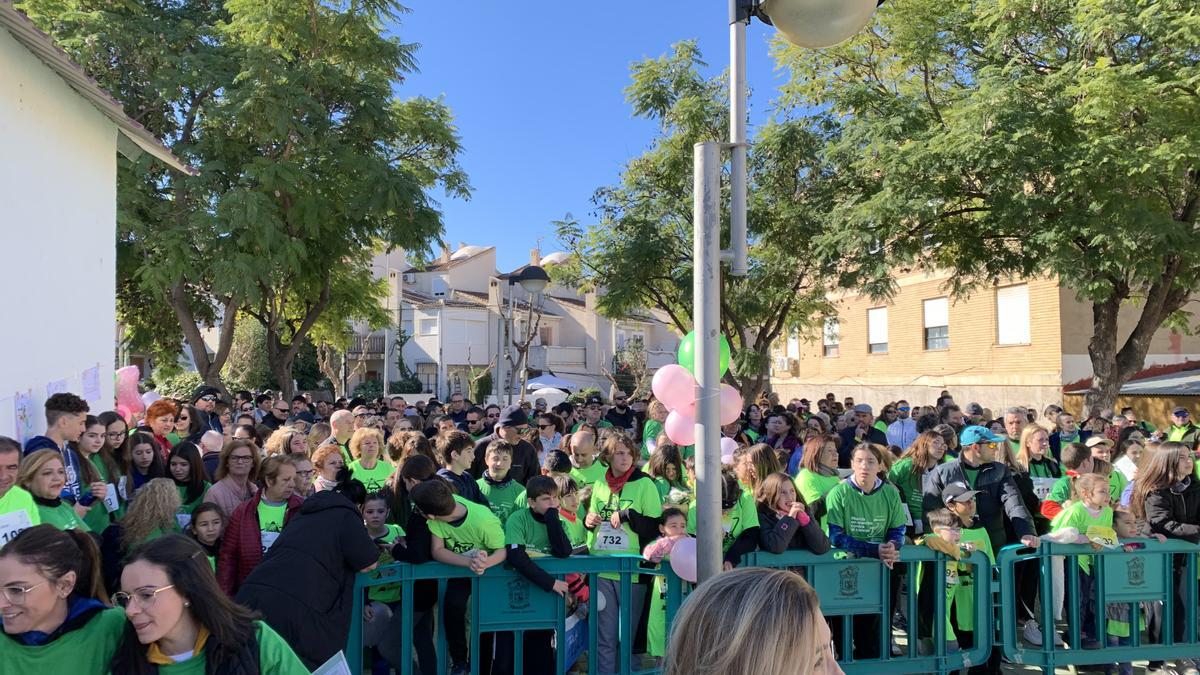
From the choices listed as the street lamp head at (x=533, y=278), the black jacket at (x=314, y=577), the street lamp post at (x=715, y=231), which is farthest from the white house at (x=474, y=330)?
the street lamp post at (x=715, y=231)

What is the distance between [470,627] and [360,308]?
16478 mm

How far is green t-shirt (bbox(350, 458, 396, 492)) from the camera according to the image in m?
7.00

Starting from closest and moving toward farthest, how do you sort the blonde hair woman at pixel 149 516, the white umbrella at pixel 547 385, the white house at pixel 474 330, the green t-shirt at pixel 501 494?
the blonde hair woman at pixel 149 516
the green t-shirt at pixel 501 494
the white umbrella at pixel 547 385
the white house at pixel 474 330

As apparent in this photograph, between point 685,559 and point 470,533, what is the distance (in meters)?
1.30

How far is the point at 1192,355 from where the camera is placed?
26.2m

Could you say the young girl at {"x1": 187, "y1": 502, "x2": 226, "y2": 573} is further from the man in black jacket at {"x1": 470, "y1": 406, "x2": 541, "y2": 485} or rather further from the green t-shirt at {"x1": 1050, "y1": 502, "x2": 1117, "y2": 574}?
the green t-shirt at {"x1": 1050, "y1": 502, "x2": 1117, "y2": 574}

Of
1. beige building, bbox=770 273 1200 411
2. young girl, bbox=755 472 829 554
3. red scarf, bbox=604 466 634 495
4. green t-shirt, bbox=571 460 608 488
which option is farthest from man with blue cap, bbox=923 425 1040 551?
beige building, bbox=770 273 1200 411

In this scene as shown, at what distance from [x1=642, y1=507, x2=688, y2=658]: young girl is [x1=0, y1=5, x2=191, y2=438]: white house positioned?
20.1 feet

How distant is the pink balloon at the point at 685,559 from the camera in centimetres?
452

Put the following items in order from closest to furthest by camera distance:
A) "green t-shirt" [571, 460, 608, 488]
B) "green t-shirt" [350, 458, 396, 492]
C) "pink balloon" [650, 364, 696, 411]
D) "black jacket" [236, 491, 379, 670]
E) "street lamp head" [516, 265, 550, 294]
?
"black jacket" [236, 491, 379, 670] → "pink balloon" [650, 364, 696, 411] → "green t-shirt" [350, 458, 396, 492] → "green t-shirt" [571, 460, 608, 488] → "street lamp head" [516, 265, 550, 294]

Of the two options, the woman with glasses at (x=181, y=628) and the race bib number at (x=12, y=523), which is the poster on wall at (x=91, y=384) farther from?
the woman with glasses at (x=181, y=628)

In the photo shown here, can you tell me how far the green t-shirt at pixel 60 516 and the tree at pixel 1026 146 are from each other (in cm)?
1296

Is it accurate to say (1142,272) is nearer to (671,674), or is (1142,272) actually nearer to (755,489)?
(755,489)

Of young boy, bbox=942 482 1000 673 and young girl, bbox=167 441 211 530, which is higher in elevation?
young girl, bbox=167 441 211 530
